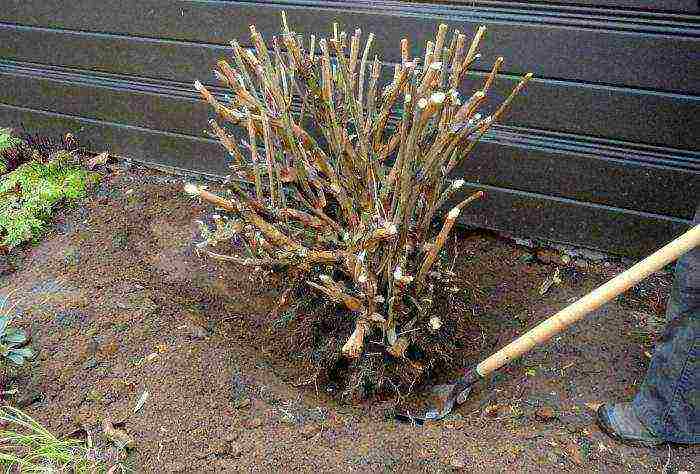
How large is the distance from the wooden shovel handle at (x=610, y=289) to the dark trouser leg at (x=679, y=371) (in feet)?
0.55

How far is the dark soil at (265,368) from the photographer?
2104 millimetres

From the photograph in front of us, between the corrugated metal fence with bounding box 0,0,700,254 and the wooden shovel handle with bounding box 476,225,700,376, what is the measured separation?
994 mm

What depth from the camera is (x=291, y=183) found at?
8.25 ft

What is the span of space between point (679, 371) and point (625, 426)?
0.27 meters

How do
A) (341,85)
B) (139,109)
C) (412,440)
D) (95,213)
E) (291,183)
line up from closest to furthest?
1. (412,440)
2. (341,85)
3. (291,183)
4. (95,213)
5. (139,109)

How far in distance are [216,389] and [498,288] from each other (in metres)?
1.38

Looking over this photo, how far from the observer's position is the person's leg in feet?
6.43

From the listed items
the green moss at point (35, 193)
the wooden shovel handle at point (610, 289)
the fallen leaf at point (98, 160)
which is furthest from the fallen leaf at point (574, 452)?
the fallen leaf at point (98, 160)

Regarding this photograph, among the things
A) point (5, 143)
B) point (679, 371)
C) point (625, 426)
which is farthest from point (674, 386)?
point (5, 143)

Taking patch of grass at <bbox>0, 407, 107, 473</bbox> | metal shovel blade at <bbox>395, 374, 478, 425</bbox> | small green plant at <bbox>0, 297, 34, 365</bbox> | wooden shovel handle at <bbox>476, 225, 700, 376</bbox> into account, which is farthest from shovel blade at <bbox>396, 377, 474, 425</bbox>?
small green plant at <bbox>0, 297, 34, 365</bbox>

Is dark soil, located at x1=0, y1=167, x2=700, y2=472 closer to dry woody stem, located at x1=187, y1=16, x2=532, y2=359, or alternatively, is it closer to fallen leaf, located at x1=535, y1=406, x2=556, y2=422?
fallen leaf, located at x1=535, y1=406, x2=556, y2=422

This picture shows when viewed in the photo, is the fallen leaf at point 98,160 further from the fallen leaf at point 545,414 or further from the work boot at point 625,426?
the work boot at point 625,426

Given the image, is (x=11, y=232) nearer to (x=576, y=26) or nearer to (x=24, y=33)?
(x=24, y=33)

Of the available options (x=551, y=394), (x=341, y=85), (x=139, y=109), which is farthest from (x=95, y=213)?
(x=551, y=394)
